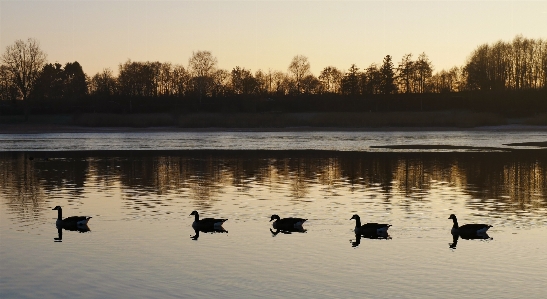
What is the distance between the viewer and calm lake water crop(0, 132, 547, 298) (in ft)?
50.4

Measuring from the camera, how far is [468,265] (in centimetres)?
1705

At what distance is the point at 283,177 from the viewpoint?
3750 centimetres

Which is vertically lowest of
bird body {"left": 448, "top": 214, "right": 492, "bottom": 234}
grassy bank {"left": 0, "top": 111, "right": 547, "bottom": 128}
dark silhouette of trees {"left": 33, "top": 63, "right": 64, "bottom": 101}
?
bird body {"left": 448, "top": 214, "right": 492, "bottom": 234}

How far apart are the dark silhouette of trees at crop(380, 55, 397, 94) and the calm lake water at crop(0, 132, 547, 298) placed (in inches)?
3525

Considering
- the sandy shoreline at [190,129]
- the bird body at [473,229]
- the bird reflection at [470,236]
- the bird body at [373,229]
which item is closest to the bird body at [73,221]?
the bird body at [373,229]

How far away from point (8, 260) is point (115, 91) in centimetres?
12277

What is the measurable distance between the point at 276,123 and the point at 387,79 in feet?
134

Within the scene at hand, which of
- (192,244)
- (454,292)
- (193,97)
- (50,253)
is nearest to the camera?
(454,292)

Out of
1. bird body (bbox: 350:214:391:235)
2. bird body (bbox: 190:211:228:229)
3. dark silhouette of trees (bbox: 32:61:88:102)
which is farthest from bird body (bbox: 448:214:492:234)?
dark silhouette of trees (bbox: 32:61:88:102)

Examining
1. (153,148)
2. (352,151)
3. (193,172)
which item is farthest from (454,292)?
(153,148)

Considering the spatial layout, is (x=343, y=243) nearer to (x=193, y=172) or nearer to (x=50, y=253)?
(x=50, y=253)

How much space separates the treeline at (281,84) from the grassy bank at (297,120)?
902 centimetres

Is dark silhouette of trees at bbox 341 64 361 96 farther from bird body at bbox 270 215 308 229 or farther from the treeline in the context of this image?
bird body at bbox 270 215 308 229

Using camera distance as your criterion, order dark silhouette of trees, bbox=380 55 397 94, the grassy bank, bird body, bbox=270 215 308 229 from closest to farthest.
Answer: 1. bird body, bbox=270 215 308 229
2. the grassy bank
3. dark silhouette of trees, bbox=380 55 397 94
